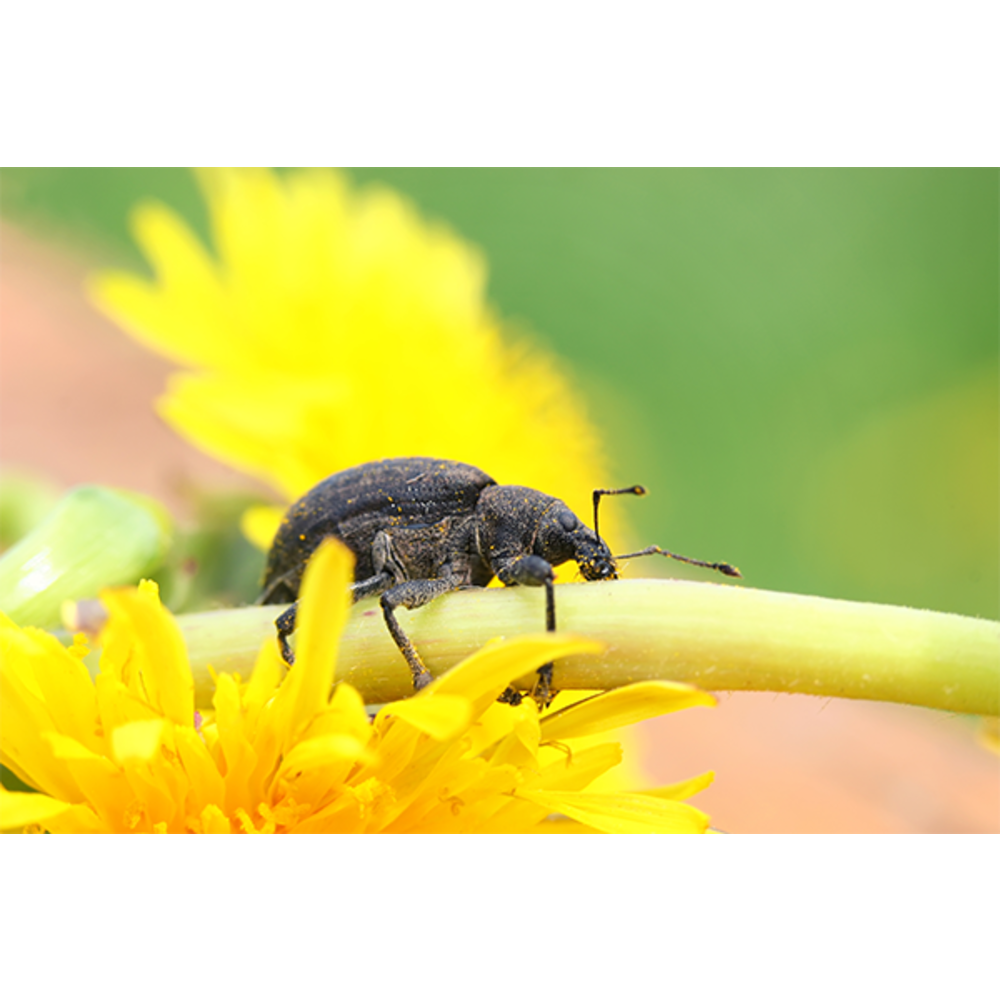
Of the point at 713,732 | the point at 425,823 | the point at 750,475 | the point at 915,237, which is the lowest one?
the point at 425,823

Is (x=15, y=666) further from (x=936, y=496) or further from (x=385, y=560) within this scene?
(x=936, y=496)

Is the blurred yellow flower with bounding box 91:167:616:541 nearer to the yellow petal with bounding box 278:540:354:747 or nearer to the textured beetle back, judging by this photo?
the textured beetle back

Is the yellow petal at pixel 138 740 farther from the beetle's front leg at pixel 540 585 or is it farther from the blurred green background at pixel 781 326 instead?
the blurred green background at pixel 781 326

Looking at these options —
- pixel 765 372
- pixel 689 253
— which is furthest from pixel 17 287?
pixel 765 372

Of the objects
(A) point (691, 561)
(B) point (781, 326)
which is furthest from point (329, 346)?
(B) point (781, 326)

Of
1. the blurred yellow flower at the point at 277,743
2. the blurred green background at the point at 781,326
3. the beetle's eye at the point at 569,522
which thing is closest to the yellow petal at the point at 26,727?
the blurred yellow flower at the point at 277,743
